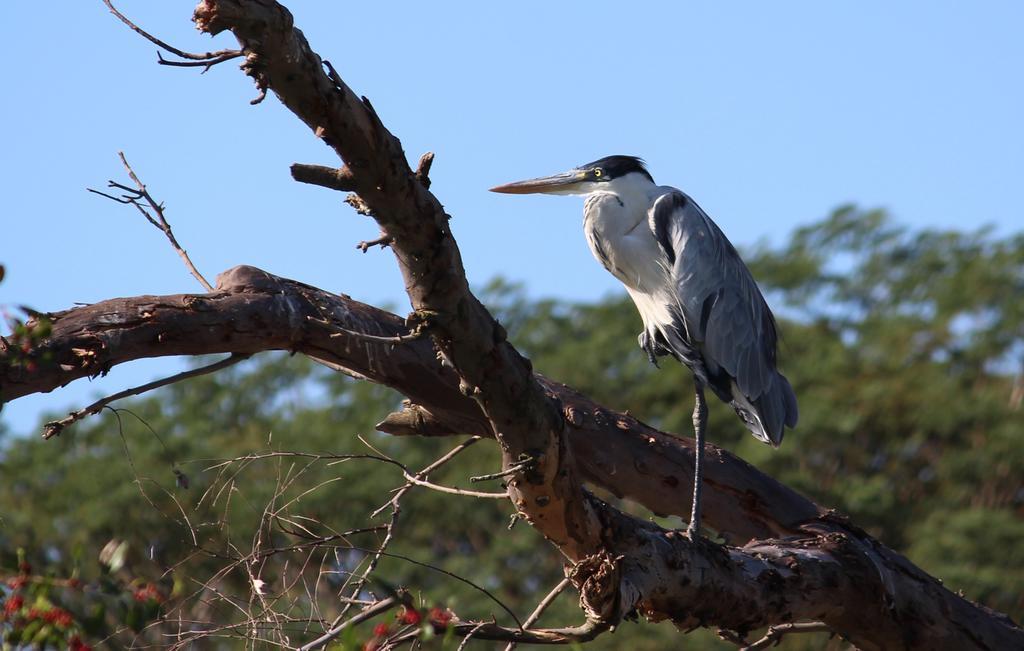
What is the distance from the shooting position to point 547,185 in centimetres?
557

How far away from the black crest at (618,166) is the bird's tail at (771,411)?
993 mm

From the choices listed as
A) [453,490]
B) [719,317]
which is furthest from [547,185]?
[453,490]

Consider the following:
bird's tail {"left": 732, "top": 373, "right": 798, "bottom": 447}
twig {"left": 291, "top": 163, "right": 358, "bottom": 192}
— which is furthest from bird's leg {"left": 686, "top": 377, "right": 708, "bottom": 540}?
twig {"left": 291, "top": 163, "right": 358, "bottom": 192}

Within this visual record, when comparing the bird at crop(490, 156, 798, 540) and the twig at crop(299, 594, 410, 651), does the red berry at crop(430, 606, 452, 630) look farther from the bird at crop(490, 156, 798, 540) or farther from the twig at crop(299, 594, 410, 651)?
the bird at crop(490, 156, 798, 540)

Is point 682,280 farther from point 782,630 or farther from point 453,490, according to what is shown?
point 453,490

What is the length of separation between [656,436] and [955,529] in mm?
8775

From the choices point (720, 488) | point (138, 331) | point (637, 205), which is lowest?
point (138, 331)

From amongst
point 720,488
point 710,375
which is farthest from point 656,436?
point 710,375

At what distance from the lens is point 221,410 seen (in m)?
14.9

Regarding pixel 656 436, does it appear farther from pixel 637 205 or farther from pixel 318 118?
pixel 318 118

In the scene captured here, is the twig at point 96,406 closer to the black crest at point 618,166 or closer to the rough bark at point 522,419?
the rough bark at point 522,419

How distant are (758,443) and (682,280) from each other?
774cm

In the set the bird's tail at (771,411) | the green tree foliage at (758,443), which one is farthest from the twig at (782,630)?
the green tree foliage at (758,443)

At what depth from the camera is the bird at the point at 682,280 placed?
5.30 metres
